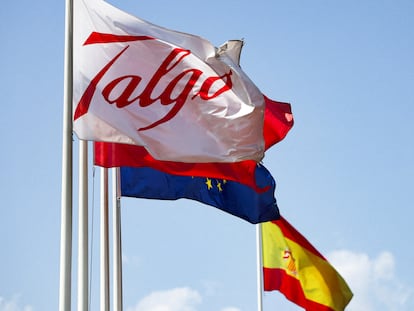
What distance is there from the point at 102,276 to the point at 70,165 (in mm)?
3270

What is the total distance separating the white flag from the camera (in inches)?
476

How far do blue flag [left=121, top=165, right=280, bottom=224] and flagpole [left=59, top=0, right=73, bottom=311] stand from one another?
3.67 metres

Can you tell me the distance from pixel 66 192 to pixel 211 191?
4672 mm

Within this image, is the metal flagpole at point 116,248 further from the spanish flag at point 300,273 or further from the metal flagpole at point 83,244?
the spanish flag at point 300,273

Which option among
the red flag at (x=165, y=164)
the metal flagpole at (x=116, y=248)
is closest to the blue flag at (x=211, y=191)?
the metal flagpole at (x=116, y=248)

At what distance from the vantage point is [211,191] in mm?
15961

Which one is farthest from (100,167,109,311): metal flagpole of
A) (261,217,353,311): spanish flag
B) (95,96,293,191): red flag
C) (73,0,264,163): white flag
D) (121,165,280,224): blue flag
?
(261,217,353,311): spanish flag

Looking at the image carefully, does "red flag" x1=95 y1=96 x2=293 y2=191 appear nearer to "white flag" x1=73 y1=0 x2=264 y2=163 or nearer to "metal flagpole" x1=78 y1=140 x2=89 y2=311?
"metal flagpole" x1=78 y1=140 x2=89 y2=311

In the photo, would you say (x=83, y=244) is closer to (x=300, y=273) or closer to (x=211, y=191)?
(x=211, y=191)

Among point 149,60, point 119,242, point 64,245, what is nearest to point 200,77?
point 149,60

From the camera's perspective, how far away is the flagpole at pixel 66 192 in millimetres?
11305

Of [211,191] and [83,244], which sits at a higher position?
[211,191]

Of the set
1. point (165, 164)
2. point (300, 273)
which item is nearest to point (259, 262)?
point (300, 273)

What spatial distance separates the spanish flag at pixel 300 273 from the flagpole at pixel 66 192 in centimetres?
1135
